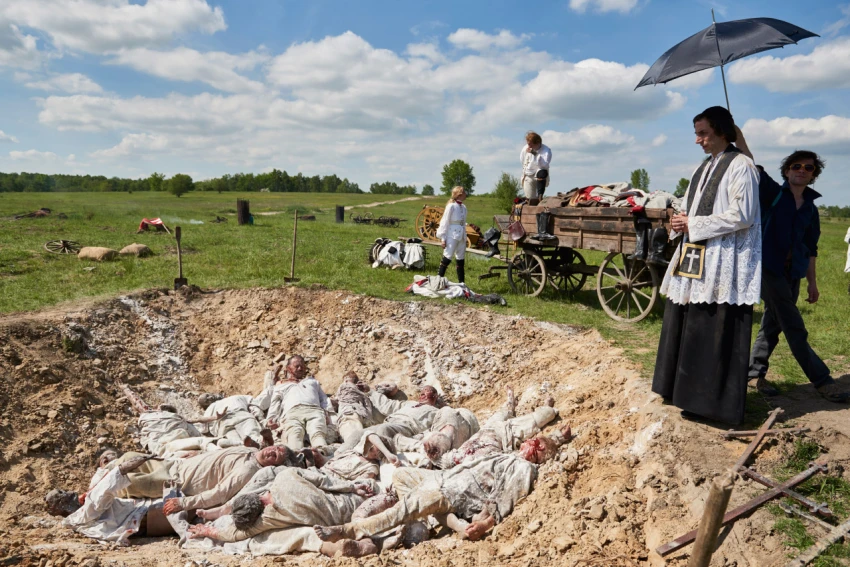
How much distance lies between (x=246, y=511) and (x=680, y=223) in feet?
14.3

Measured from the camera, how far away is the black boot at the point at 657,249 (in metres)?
7.07

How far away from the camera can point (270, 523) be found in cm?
480

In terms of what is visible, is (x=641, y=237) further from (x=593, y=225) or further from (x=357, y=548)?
(x=357, y=548)

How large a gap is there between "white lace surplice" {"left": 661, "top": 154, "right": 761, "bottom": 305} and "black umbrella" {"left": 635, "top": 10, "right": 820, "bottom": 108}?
86 cm

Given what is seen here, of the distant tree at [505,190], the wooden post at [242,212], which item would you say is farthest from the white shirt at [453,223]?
the distant tree at [505,190]

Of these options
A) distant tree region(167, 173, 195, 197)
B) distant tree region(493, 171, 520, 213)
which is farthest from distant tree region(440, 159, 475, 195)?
distant tree region(167, 173, 195, 197)

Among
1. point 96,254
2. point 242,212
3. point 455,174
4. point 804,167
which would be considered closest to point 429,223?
point 242,212

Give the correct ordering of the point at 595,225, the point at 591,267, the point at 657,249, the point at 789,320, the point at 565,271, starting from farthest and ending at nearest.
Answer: the point at 565,271
the point at 591,267
the point at 595,225
the point at 657,249
the point at 789,320

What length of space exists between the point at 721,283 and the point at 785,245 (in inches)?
38.0

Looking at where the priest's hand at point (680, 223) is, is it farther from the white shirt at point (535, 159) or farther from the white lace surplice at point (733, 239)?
the white shirt at point (535, 159)

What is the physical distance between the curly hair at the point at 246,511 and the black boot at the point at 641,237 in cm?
584

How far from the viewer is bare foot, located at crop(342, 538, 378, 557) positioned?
4.36 m

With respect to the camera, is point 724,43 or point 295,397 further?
point 295,397

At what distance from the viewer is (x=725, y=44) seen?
4.50 m
